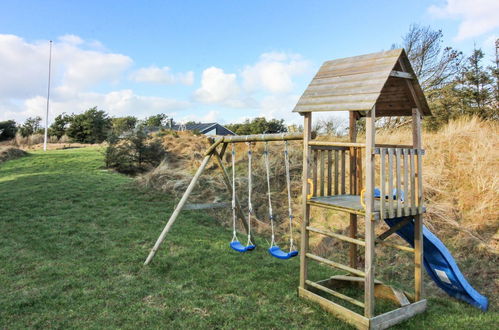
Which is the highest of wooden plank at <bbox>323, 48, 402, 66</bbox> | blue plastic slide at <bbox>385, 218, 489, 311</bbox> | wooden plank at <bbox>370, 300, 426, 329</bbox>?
wooden plank at <bbox>323, 48, 402, 66</bbox>

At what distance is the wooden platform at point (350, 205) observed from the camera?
3641 mm

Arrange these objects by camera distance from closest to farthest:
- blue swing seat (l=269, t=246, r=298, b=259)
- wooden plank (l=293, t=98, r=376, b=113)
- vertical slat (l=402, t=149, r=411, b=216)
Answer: wooden plank (l=293, t=98, r=376, b=113), vertical slat (l=402, t=149, r=411, b=216), blue swing seat (l=269, t=246, r=298, b=259)

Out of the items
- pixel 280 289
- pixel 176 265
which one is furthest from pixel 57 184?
pixel 280 289

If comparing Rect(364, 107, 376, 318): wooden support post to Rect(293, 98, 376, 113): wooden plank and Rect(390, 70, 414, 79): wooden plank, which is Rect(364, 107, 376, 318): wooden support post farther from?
Rect(390, 70, 414, 79): wooden plank

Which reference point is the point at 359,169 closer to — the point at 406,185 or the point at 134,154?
the point at 406,185

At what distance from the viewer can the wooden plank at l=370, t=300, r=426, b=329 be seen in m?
3.60

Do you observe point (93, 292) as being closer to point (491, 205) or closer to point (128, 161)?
point (491, 205)

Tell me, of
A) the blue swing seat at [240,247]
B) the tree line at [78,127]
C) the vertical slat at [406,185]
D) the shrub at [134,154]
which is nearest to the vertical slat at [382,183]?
the vertical slat at [406,185]

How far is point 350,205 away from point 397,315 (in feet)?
4.02

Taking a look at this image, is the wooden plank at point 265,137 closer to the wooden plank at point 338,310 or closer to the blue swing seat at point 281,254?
the blue swing seat at point 281,254

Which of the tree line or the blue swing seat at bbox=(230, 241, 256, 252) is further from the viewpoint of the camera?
the tree line

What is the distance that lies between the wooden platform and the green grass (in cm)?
115

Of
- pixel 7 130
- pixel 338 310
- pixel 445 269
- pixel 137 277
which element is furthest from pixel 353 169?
pixel 7 130

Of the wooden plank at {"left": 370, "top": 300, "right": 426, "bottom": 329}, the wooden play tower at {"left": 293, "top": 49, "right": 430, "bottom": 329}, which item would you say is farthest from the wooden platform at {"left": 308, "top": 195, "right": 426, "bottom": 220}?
the wooden plank at {"left": 370, "top": 300, "right": 426, "bottom": 329}
